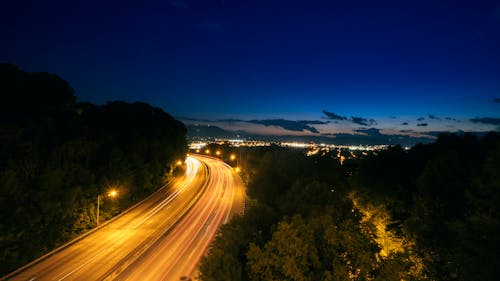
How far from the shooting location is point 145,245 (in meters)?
24.4

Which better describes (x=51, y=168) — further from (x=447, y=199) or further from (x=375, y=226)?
(x=447, y=199)

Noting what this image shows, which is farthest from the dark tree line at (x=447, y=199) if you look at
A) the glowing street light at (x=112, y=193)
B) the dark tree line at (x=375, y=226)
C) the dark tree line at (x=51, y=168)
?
the glowing street light at (x=112, y=193)

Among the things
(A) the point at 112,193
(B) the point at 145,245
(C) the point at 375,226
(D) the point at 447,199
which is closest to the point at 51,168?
(A) the point at 112,193

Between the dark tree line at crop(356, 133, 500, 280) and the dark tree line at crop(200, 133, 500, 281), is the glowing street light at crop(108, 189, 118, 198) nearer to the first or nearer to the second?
the dark tree line at crop(200, 133, 500, 281)

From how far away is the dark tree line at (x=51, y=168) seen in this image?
1895cm

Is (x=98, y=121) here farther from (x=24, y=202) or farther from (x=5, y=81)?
(x=24, y=202)

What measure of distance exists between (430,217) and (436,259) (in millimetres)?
2779

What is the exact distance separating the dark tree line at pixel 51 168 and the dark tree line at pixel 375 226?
54.4ft

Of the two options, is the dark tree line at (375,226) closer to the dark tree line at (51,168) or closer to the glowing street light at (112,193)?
the glowing street light at (112,193)

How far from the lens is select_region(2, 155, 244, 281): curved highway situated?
1958cm

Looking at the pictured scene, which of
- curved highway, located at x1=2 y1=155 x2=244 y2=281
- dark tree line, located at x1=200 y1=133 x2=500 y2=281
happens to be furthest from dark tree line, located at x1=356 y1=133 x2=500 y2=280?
curved highway, located at x1=2 y1=155 x2=244 y2=281

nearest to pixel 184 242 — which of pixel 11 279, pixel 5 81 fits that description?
pixel 11 279

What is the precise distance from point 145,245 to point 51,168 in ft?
35.0

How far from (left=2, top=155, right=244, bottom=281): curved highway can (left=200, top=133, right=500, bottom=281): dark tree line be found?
8290 millimetres
